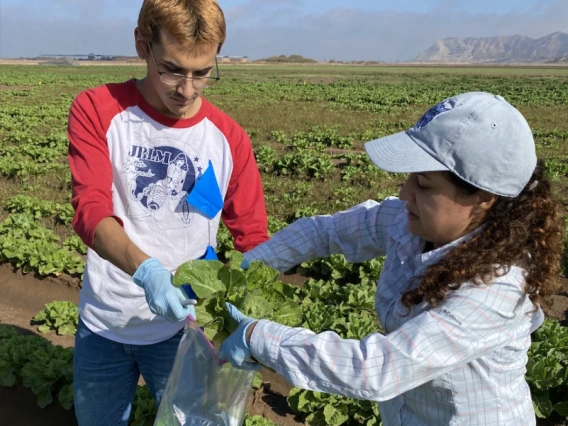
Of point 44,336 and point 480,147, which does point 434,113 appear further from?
point 44,336

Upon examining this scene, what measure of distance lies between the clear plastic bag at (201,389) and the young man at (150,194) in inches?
6.3

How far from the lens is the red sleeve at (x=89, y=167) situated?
1969mm

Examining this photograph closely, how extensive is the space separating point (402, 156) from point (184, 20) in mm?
896

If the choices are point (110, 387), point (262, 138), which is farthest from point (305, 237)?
point (262, 138)

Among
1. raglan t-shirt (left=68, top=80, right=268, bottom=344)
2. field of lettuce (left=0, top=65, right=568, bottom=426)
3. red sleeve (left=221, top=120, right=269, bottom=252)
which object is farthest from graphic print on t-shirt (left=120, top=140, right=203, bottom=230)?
field of lettuce (left=0, top=65, right=568, bottom=426)

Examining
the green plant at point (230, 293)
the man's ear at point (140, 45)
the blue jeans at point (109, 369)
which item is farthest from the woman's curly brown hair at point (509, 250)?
the man's ear at point (140, 45)

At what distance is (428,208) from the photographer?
166 cm

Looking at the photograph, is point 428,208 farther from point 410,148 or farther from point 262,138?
point 262,138

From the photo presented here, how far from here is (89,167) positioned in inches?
79.4

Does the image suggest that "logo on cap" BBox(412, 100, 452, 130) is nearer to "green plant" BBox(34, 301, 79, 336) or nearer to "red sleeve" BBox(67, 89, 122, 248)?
"red sleeve" BBox(67, 89, 122, 248)

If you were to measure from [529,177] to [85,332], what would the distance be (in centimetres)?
178

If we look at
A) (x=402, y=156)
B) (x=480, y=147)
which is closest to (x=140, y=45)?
(x=402, y=156)

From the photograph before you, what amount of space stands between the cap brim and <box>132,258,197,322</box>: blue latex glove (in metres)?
0.80

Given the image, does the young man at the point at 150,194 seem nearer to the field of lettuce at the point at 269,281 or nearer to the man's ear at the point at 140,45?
the man's ear at the point at 140,45
